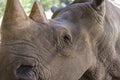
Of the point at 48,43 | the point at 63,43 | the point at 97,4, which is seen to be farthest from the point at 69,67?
the point at 97,4

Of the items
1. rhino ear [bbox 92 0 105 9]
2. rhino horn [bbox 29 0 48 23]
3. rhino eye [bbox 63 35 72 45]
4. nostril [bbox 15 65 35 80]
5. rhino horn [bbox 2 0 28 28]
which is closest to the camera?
nostril [bbox 15 65 35 80]

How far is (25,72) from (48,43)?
37 centimetres

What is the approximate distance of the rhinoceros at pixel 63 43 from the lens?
8.66ft

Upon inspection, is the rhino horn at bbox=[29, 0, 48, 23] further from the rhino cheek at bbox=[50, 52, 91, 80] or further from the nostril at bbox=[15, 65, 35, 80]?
the nostril at bbox=[15, 65, 35, 80]

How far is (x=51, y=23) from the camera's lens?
3.04 meters

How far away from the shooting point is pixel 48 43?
2.88 meters

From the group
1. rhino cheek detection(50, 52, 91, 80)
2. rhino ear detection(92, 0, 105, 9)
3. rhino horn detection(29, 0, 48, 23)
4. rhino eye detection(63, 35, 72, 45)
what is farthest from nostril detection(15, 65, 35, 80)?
rhino ear detection(92, 0, 105, 9)

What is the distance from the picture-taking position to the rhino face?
103 inches

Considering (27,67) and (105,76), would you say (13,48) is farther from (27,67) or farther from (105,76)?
(105,76)

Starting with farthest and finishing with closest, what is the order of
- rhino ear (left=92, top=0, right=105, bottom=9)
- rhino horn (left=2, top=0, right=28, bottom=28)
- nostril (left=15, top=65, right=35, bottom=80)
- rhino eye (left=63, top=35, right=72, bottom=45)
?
rhino ear (left=92, top=0, right=105, bottom=9) < rhino eye (left=63, top=35, right=72, bottom=45) < rhino horn (left=2, top=0, right=28, bottom=28) < nostril (left=15, top=65, right=35, bottom=80)

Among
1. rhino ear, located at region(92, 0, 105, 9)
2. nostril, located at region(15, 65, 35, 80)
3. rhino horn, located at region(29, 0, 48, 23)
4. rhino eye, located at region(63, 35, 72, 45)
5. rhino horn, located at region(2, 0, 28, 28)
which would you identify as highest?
rhino horn, located at region(2, 0, 28, 28)

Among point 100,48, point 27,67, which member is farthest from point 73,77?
point 27,67

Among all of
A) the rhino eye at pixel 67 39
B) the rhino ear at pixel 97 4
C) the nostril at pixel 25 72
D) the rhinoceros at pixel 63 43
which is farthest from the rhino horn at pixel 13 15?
the rhino ear at pixel 97 4

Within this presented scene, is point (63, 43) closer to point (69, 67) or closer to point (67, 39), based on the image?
point (67, 39)
